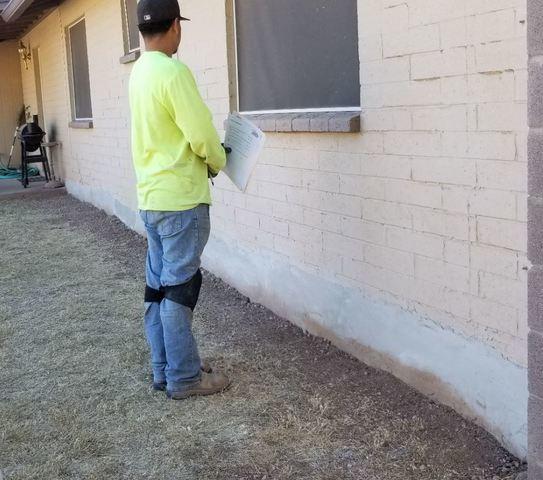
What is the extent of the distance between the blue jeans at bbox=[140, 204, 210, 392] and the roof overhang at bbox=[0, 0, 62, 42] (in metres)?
8.23

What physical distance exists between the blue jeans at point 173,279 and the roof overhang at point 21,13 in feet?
27.0

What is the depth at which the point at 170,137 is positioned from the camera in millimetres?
3680

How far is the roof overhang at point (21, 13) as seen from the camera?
454 inches

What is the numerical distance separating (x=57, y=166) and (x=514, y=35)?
12170 millimetres

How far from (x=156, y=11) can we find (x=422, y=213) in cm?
159

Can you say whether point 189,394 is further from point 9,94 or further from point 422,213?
point 9,94

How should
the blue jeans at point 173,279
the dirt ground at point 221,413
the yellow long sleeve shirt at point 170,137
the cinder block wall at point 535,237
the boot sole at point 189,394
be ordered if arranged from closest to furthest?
the cinder block wall at point 535,237, the dirt ground at point 221,413, the yellow long sleeve shirt at point 170,137, the blue jeans at point 173,279, the boot sole at point 189,394

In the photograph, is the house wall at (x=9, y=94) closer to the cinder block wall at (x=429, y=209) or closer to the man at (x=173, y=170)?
the cinder block wall at (x=429, y=209)

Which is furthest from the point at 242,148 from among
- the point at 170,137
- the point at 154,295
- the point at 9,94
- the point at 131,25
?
the point at 9,94

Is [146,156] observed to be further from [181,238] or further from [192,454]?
[192,454]

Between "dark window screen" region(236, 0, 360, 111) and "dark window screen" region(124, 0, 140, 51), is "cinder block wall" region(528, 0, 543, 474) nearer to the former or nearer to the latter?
"dark window screen" region(236, 0, 360, 111)

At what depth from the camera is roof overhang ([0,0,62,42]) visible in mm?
11528

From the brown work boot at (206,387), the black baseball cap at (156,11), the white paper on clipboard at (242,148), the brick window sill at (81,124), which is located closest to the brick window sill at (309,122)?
the white paper on clipboard at (242,148)

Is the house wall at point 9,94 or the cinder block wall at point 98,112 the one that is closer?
the cinder block wall at point 98,112
